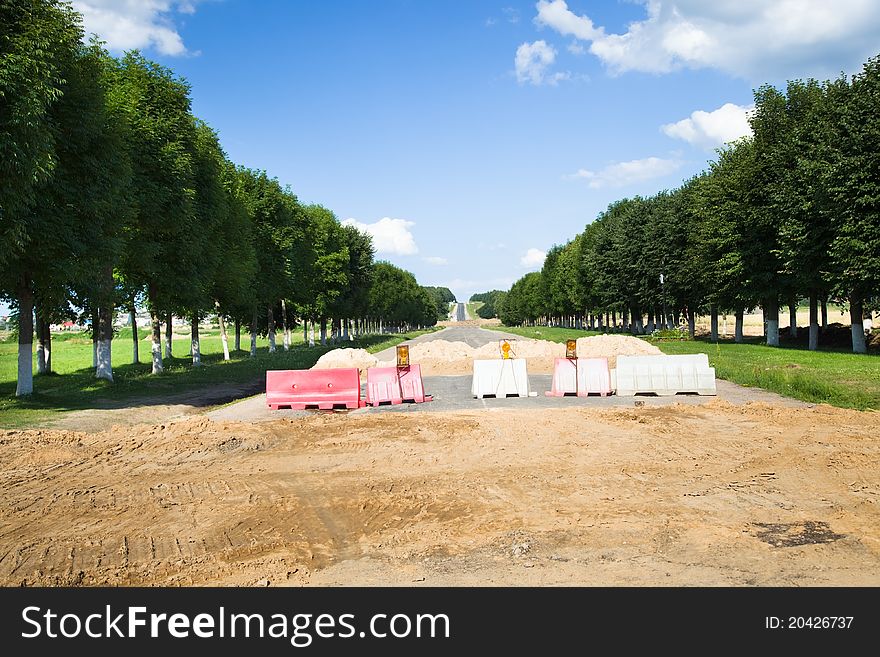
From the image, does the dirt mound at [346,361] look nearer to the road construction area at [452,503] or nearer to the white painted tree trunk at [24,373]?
the white painted tree trunk at [24,373]

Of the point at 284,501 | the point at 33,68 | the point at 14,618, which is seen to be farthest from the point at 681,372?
the point at 33,68

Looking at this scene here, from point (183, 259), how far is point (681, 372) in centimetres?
2365

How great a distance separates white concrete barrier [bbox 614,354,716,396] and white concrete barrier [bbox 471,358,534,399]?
10.5ft

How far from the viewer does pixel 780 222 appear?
3753cm

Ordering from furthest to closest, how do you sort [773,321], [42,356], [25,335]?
1. [773,321]
2. [42,356]
3. [25,335]

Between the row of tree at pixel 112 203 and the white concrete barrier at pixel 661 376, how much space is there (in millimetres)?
17620

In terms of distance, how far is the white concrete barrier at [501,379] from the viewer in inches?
816

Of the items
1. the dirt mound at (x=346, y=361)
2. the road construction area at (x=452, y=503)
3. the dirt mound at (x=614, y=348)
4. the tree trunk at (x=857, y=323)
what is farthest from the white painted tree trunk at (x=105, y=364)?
the tree trunk at (x=857, y=323)

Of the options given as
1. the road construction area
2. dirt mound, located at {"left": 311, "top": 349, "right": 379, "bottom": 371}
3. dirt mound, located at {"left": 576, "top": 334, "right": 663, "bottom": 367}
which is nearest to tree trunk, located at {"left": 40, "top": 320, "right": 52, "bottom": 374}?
dirt mound, located at {"left": 311, "top": 349, "right": 379, "bottom": 371}

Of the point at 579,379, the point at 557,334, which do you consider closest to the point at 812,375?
the point at 579,379

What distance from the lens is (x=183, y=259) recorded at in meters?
31.0

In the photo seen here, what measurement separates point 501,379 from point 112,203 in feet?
46.7

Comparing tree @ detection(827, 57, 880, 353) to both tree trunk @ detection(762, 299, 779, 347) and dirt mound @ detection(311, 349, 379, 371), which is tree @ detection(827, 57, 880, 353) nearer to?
tree trunk @ detection(762, 299, 779, 347)

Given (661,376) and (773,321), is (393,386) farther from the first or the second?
(773,321)
